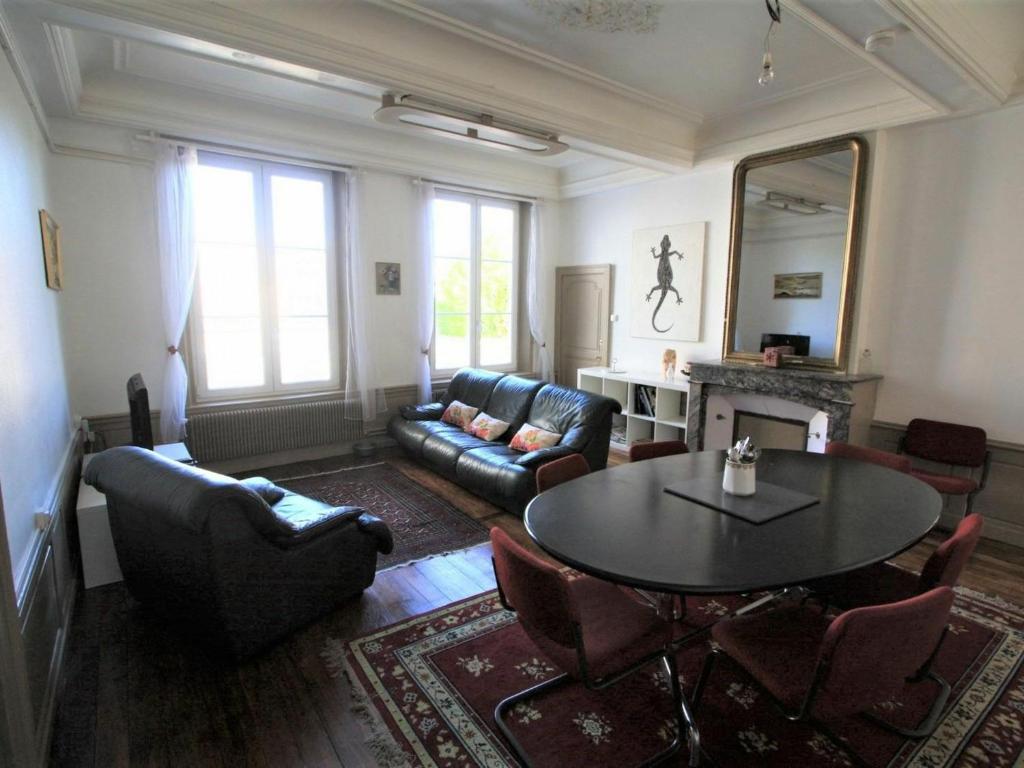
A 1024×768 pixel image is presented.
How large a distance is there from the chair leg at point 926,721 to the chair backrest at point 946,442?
199cm

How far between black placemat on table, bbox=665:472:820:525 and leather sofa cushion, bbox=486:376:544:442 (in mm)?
2459

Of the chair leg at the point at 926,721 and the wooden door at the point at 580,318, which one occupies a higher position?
the wooden door at the point at 580,318

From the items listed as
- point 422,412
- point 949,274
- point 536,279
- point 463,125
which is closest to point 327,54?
point 463,125

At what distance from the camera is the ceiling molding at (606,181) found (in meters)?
5.39

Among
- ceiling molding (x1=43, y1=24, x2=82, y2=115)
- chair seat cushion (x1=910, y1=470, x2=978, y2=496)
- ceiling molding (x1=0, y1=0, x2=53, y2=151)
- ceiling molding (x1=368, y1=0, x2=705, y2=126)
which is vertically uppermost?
ceiling molding (x1=368, y1=0, x2=705, y2=126)

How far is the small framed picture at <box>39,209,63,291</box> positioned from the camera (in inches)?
118

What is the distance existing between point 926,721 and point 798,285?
313 cm

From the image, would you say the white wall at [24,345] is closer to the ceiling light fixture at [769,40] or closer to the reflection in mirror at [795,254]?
the ceiling light fixture at [769,40]

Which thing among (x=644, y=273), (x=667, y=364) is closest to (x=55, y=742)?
(x=667, y=364)

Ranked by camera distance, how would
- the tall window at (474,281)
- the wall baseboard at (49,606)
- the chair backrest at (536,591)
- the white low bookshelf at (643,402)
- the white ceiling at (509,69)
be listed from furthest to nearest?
the tall window at (474,281) < the white low bookshelf at (643,402) < the white ceiling at (509,69) < the wall baseboard at (49,606) < the chair backrest at (536,591)

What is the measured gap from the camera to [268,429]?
4773 mm

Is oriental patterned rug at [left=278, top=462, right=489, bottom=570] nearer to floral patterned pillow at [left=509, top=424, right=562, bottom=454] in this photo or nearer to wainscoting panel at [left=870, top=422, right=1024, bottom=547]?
floral patterned pillow at [left=509, top=424, right=562, bottom=454]

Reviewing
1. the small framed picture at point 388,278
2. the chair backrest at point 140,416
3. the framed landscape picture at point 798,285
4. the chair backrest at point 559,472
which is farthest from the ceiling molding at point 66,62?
the framed landscape picture at point 798,285

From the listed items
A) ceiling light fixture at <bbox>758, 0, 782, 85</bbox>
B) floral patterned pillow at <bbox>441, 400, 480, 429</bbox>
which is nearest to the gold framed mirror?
ceiling light fixture at <bbox>758, 0, 782, 85</bbox>
